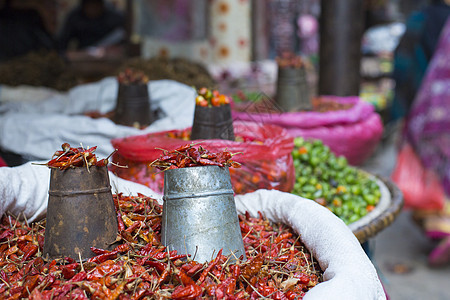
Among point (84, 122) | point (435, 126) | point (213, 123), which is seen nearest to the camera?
point (213, 123)

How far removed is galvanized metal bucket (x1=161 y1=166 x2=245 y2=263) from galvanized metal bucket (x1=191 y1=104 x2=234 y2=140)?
64cm

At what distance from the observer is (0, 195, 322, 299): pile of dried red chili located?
48.1 inches

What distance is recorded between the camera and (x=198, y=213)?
4.46ft

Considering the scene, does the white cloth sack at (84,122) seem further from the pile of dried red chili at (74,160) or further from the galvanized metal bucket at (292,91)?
the pile of dried red chili at (74,160)

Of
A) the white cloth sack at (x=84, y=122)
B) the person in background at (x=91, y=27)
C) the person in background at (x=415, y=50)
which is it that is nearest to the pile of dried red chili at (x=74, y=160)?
the white cloth sack at (x=84, y=122)

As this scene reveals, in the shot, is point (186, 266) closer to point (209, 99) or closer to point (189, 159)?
point (189, 159)

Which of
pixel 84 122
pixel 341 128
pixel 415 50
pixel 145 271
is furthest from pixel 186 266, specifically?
pixel 415 50

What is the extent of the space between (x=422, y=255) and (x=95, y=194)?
350 centimetres

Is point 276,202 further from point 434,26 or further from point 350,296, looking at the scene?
point 434,26

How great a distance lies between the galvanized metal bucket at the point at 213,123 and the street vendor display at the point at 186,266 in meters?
0.50

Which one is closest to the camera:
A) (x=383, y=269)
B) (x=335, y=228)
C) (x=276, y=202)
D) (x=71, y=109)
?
(x=335, y=228)

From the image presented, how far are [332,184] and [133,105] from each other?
3.60ft

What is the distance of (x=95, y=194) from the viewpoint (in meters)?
1.36

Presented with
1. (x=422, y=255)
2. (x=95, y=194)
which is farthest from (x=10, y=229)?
(x=422, y=255)
